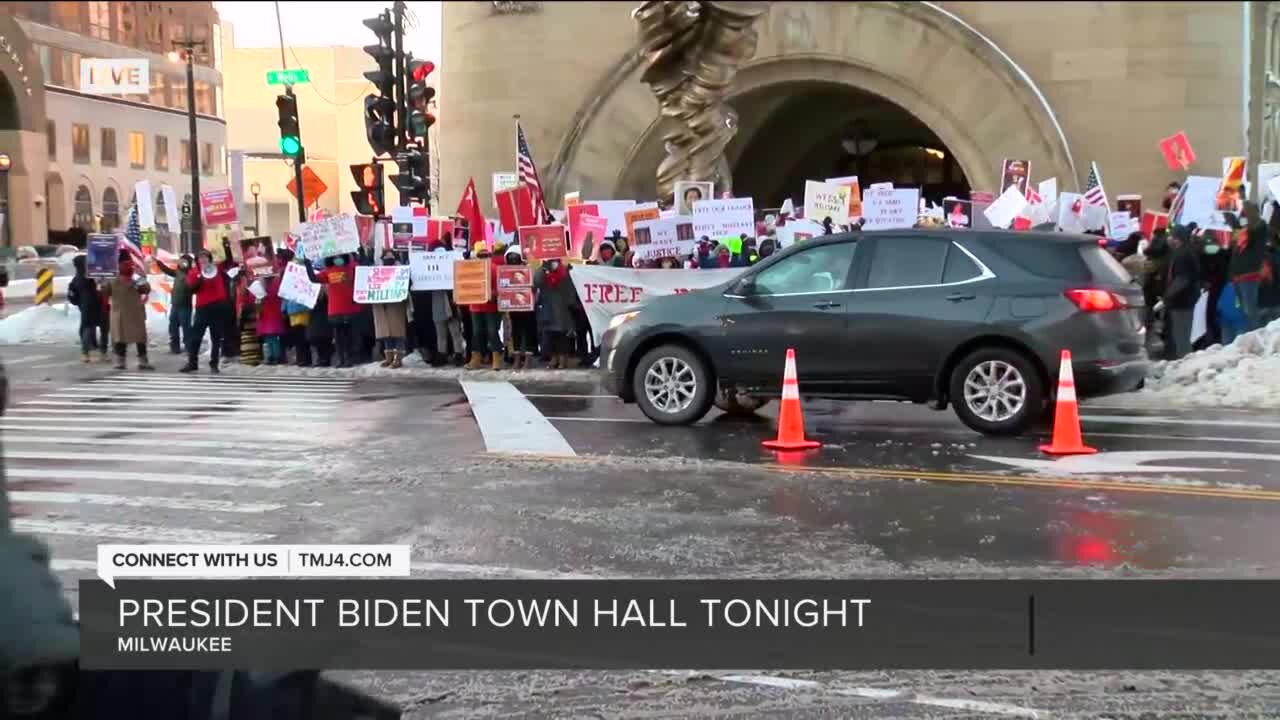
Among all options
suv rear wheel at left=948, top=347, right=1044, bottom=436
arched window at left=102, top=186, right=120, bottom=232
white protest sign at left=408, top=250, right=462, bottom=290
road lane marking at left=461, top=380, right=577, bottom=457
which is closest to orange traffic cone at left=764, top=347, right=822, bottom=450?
suv rear wheel at left=948, top=347, right=1044, bottom=436

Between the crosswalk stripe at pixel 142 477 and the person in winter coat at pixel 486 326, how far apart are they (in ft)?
27.8

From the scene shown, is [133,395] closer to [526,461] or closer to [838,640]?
[526,461]

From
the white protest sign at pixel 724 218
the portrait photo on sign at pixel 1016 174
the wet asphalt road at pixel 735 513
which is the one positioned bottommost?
the wet asphalt road at pixel 735 513

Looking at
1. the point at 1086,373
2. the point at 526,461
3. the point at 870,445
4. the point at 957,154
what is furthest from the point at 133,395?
the point at 957,154

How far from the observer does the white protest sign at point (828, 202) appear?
19406mm

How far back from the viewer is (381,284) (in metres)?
18.5

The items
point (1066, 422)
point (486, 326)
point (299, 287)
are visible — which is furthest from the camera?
point (299, 287)

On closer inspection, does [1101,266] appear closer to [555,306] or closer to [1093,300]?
[1093,300]

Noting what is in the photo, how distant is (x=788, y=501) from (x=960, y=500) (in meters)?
1.07

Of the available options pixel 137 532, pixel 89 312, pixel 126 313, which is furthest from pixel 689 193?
pixel 137 532

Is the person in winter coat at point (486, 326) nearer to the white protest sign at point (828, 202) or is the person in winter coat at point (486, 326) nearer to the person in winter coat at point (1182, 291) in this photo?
the white protest sign at point (828, 202)

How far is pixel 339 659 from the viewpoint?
13.0 ft

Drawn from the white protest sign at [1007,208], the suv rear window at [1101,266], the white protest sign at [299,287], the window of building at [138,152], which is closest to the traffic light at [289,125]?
the white protest sign at [299,287]

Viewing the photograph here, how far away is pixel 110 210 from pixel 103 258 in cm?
1467
